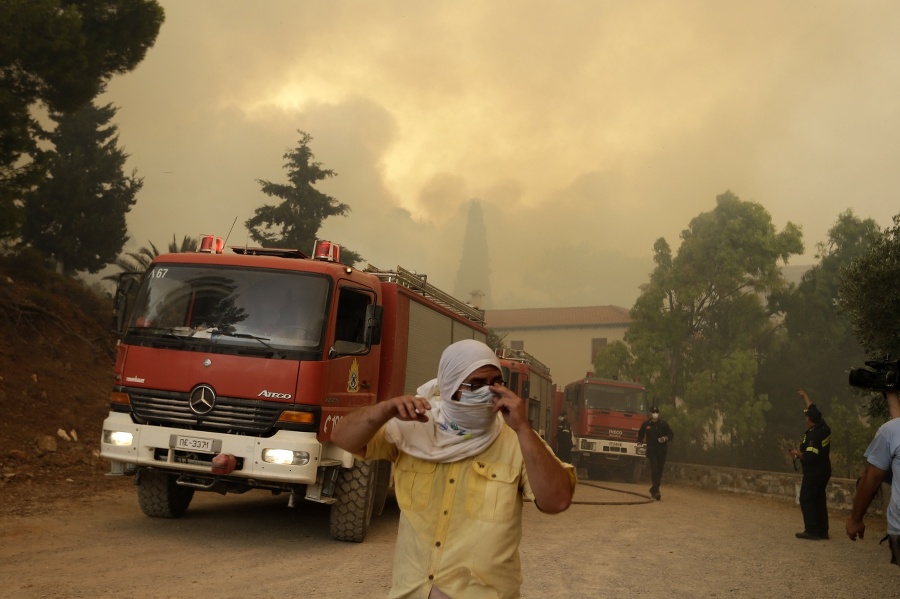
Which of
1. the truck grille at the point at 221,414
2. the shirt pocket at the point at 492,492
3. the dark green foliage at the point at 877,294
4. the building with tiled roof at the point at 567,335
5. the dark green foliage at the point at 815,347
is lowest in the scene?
the shirt pocket at the point at 492,492

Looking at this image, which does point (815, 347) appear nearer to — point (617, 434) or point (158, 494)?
point (617, 434)

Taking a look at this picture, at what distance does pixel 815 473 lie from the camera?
36.9 feet

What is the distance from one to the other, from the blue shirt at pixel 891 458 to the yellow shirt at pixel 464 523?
302 centimetres

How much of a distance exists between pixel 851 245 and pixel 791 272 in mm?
31849

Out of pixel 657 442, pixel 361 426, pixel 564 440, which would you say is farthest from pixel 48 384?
pixel 361 426

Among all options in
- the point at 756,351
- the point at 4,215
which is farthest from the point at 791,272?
the point at 4,215

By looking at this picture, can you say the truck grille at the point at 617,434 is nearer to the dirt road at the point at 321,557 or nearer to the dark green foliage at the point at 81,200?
the dirt road at the point at 321,557

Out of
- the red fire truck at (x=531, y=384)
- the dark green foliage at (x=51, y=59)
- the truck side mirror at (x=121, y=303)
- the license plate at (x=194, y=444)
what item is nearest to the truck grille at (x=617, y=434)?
the red fire truck at (x=531, y=384)

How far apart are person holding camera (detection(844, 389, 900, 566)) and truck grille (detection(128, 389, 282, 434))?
4.86 meters

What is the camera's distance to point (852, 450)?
19531 mm

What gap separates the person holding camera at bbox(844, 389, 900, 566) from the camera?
16.0 ft

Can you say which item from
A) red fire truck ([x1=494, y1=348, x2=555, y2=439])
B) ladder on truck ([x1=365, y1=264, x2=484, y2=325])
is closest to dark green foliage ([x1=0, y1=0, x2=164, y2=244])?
ladder on truck ([x1=365, y1=264, x2=484, y2=325])

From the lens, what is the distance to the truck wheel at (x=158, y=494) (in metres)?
9.05

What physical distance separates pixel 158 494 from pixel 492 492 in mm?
7332
